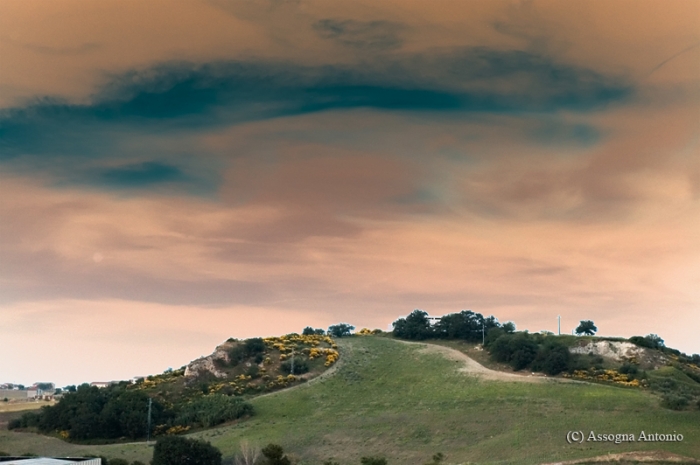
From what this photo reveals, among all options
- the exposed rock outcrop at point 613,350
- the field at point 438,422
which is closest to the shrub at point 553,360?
the exposed rock outcrop at point 613,350

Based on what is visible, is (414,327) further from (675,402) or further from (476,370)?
(675,402)

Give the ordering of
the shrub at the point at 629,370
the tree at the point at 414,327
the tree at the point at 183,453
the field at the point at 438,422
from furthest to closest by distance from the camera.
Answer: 1. the tree at the point at 414,327
2. the shrub at the point at 629,370
3. the field at the point at 438,422
4. the tree at the point at 183,453

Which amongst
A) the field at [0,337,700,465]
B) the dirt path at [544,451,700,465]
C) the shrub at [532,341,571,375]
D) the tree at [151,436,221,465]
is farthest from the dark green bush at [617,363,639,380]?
the tree at [151,436,221,465]

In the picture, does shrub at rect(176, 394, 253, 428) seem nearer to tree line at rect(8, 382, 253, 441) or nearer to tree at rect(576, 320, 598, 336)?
tree line at rect(8, 382, 253, 441)

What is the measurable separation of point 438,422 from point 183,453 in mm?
28609

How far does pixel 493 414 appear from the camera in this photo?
79750mm

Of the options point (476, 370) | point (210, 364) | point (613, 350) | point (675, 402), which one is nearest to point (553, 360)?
point (476, 370)

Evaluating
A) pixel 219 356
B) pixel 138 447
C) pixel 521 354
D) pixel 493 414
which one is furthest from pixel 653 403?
pixel 219 356

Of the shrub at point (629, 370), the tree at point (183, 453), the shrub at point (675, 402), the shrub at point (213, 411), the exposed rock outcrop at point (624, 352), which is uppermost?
the exposed rock outcrop at point (624, 352)

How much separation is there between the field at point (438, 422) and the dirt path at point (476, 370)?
1227 millimetres

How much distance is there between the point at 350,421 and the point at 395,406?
8018 millimetres

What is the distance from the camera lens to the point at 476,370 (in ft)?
343

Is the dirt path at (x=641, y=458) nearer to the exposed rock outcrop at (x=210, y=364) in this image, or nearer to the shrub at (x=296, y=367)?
the shrub at (x=296, y=367)

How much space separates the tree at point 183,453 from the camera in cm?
6550
